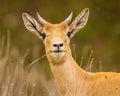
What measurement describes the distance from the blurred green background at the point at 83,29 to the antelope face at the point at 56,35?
9.94m

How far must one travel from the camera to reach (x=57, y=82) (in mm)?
14922

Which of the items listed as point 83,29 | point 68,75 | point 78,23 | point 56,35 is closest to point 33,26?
point 78,23

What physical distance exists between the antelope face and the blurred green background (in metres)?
9.94

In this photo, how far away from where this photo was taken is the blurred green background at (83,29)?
26.9 metres

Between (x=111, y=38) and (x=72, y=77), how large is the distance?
13.6 meters

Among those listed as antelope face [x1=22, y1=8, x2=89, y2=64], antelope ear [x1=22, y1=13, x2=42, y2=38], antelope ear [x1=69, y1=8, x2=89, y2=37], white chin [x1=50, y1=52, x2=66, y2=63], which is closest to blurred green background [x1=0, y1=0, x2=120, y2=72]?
antelope ear [x1=69, y1=8, x2=89, y2=37]

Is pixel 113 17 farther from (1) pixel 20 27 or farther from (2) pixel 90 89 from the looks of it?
(2) pixel 90 89

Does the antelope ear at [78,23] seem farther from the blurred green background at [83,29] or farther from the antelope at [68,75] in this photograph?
the blurred green background at [83,29]

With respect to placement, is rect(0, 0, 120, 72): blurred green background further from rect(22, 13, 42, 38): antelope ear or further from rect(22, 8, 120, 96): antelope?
rect(22, 8, 120, 96): antelope

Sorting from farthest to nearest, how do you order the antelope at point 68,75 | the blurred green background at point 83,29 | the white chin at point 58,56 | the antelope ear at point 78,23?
1. the blurred green background at point 83,29
2. the antelope ear at point 78,23
3. the antelope at point 68,75
4. the white chin at point 58,56

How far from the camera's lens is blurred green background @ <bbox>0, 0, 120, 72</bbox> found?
26938mm

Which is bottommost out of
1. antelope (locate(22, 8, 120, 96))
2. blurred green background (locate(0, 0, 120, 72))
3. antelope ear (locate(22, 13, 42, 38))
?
antelope (locate(22, 8, 120, 96))

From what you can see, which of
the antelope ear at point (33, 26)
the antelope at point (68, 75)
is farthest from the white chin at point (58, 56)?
the antelope ear at point (33, 26)

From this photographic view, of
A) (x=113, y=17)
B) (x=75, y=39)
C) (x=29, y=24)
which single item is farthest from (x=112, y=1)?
(x=29, y=24)
